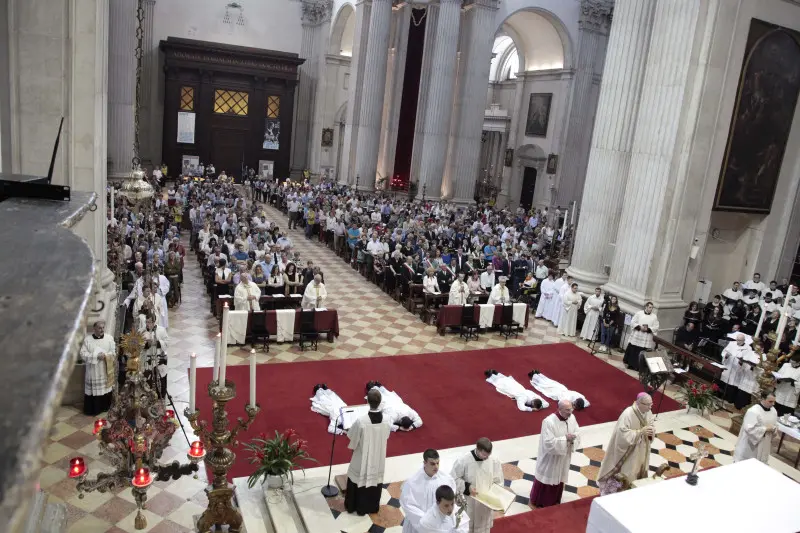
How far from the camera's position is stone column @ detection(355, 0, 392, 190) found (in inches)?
1029

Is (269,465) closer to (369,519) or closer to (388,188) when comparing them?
(369,519)

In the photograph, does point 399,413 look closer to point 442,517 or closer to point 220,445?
point 442,517

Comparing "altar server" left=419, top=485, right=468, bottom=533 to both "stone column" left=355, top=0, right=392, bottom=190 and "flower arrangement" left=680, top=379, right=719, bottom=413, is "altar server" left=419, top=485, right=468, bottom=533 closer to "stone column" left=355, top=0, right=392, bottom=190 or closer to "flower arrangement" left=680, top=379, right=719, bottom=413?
"flower arrangement" left=680, top=379, right=719, bottom=413

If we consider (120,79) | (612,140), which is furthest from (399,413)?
(120,79)

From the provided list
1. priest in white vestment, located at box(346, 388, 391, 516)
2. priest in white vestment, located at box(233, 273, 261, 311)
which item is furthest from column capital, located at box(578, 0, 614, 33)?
priest in white vestment, located at box(346, 388, 391, 516)

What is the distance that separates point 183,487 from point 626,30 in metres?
12.9

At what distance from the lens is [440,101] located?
26000 mm

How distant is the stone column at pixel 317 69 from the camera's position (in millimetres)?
32250

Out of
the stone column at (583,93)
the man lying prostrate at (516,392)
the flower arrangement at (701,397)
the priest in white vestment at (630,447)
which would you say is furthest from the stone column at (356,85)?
the priest in white vestment at (630,447)

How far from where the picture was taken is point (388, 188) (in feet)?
92.3

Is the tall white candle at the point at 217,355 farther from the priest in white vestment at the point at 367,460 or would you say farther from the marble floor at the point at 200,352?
the priest in white vestment at the point at 367,460

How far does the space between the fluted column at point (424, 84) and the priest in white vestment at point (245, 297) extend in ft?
53.5

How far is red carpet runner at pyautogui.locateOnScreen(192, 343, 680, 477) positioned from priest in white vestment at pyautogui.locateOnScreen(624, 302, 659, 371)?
1.60 ft

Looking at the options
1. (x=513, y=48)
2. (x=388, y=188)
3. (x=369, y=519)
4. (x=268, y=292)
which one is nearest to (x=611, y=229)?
(x=268, y=292)
